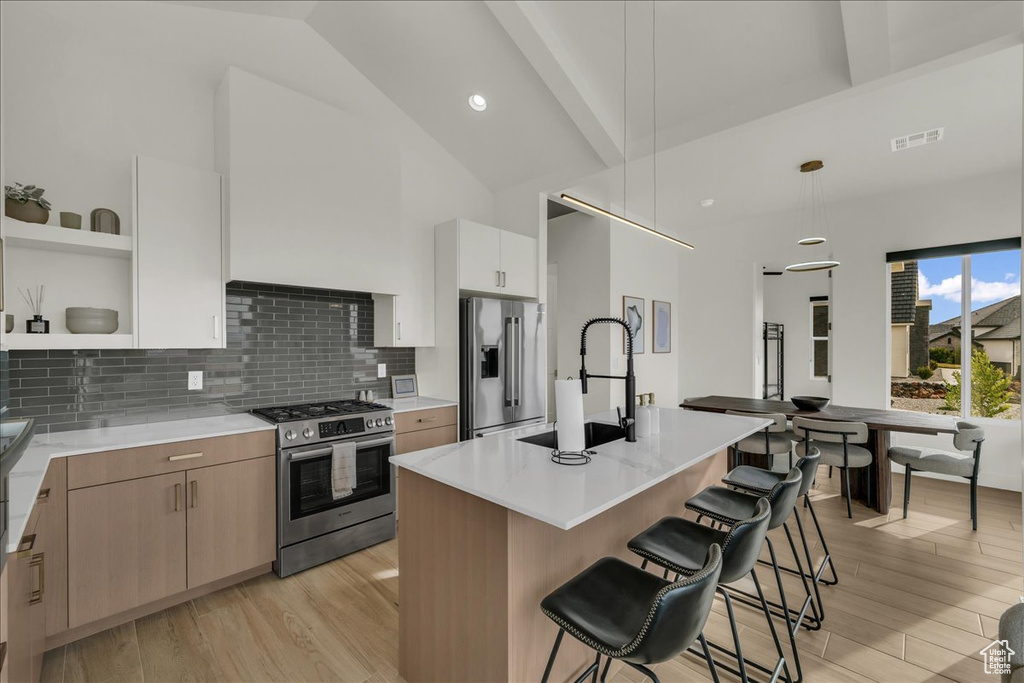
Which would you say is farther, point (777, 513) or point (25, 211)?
point (25, 211)

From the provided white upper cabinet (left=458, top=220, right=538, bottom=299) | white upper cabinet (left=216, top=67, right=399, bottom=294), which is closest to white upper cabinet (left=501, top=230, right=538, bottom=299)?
white upper cabinet (left=458, top=220, right=538, bottom=299)

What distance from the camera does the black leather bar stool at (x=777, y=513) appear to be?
1.86m

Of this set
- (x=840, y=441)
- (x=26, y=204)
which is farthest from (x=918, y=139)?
(x=26, y=204)

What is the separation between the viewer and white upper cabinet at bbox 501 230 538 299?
4031 mm

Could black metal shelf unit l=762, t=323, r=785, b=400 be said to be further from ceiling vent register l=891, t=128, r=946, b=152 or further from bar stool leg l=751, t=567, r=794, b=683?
bar stool leg l=751, t=567, r=794, b=683

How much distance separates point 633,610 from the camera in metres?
1.42

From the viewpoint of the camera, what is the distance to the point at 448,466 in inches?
69.4

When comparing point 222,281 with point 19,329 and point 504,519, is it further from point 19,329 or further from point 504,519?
point 504,519

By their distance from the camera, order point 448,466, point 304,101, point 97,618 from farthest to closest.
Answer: point 304,101 → point 97,618 → point 448,466

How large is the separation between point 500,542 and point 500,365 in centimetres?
233

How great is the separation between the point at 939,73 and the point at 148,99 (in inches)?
195

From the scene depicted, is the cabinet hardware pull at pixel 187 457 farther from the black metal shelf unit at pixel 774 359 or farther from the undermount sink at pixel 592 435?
the black metal shelf unit at pixel 774 359

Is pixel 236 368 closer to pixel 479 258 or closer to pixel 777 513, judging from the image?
pixel 479 258

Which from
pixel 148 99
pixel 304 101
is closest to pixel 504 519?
pixel 304 101
